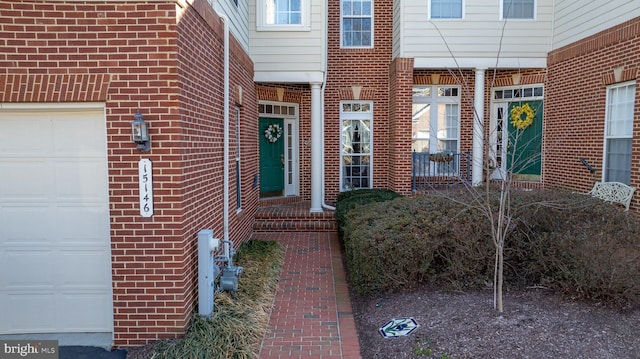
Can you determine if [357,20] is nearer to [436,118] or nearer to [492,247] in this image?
[436,118]

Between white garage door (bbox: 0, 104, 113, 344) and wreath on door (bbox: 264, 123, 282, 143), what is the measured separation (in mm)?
6603

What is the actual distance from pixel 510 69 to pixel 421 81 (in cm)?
204

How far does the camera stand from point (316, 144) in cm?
947

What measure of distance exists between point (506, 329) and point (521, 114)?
308 inches

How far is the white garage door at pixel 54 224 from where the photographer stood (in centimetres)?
409

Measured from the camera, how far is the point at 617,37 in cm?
754

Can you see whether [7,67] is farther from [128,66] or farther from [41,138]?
[128,66]

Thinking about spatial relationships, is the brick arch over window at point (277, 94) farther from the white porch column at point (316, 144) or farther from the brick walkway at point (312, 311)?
the brick walkway at point (312, 311)

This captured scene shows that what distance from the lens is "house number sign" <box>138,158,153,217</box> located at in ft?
12.9

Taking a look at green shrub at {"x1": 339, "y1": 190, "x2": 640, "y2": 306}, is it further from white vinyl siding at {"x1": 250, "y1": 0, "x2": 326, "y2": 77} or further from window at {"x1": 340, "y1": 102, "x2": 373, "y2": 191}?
window at {"x1": 340, "y1": 102, "x2": 373, "y2": 191}

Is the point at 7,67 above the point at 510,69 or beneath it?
beneath

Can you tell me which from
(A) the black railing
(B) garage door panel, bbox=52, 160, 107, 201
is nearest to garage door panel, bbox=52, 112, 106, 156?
(B) garage door panel, bbox=52, 160, 107, 201

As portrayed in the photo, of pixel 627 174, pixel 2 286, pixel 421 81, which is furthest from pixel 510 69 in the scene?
pixel 2 286

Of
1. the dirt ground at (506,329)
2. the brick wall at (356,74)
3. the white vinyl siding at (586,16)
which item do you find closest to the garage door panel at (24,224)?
the dirt ground at (506,329)
